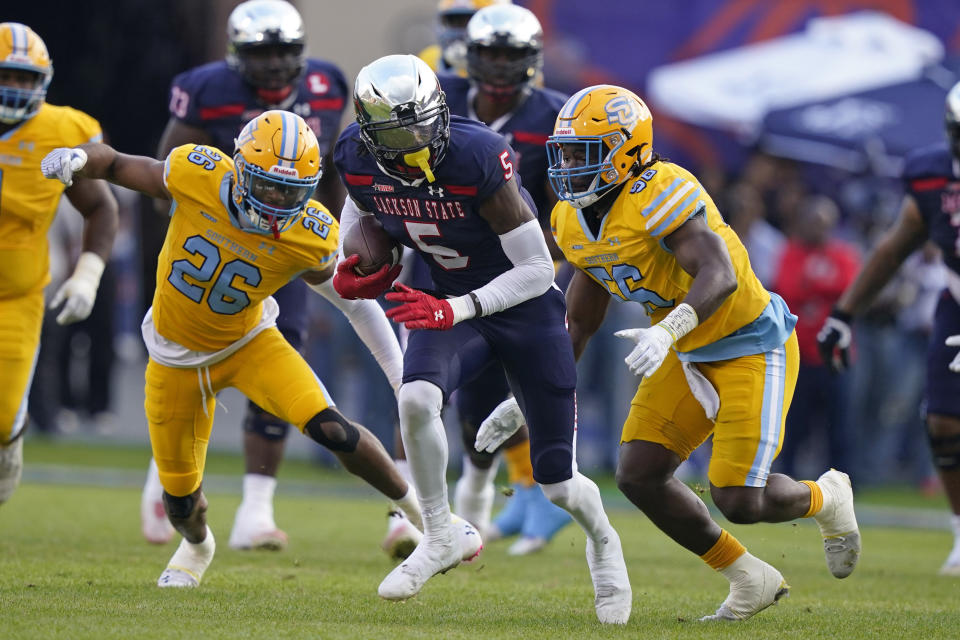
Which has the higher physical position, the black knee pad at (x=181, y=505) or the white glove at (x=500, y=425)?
the white glove at (x=500, y=425)

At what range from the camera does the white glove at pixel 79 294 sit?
609 cm

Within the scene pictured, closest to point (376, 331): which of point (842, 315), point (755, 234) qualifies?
point (842, 315)

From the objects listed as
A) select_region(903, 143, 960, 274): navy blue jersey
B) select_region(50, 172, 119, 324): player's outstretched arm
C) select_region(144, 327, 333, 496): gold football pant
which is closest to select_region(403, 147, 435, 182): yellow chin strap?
select_region(144, 327, 333, 496): gold football pant

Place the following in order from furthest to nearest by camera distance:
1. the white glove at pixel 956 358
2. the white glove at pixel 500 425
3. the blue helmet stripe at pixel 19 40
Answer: the blue helmet stripe at pixel 19 40, the white glove at pixel 956 358, the white glove at pixel 500 425

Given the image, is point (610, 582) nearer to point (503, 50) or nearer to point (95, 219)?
point (503, 50)

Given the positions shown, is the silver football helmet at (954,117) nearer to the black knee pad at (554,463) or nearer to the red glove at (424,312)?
the black knee pad at (554,463)

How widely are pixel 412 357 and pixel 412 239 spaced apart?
17.8 inches

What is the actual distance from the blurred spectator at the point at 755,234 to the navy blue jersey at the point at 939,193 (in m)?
3.37

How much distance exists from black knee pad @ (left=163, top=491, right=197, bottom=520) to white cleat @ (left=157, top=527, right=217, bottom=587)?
0.16m

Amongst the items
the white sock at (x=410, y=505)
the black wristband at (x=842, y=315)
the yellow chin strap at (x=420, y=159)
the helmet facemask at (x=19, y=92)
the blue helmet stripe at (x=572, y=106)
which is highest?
the blue helmet stripe at (x=572, y=106)

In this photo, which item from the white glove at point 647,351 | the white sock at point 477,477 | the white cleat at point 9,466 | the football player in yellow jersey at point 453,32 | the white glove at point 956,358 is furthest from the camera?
the football player in yellow jersey at point 453,32

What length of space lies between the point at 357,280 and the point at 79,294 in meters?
1.62

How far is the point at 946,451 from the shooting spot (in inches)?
267

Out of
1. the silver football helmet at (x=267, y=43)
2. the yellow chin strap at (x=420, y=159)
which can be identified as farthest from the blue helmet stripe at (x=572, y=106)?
the silver football helmet at (x=267, y=43)
